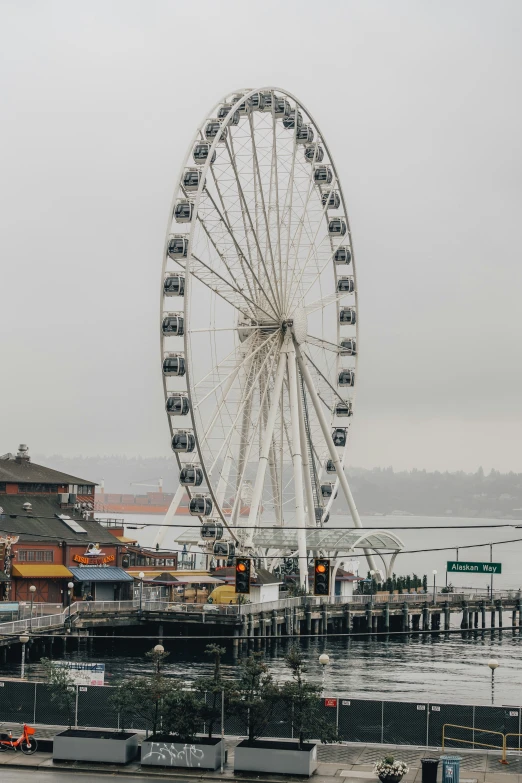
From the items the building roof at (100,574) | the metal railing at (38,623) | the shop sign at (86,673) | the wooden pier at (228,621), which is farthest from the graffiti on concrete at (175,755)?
the building roof at (100,574)

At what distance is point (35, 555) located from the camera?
91375 millimetres

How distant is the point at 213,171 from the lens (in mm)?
88188

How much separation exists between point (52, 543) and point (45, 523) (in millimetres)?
4145

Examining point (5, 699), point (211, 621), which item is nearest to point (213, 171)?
point (211, 621)

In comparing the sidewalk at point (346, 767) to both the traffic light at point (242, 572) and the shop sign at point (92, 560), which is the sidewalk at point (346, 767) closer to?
the traffic light at point (242, 572)

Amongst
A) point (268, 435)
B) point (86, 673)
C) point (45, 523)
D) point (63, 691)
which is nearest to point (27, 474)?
point (45, 523)

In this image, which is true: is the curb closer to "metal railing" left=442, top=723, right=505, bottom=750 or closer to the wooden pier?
"metal railing" left=442, top=723, right=505, bottom=750

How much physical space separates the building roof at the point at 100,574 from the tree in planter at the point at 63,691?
46.4 m

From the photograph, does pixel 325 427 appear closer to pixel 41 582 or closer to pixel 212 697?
pixel 41 582

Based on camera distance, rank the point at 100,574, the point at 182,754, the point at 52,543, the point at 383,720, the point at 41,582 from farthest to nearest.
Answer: the point at 100,574 → the point at 52,543 → the point at 41,582 → the point at 383,720 → the point at 182,754

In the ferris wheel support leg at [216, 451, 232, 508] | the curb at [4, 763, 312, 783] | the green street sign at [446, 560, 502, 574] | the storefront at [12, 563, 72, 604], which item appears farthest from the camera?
the ferris wheel support leg at [216, 451, 232, 508]

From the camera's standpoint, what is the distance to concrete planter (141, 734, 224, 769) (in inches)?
1571

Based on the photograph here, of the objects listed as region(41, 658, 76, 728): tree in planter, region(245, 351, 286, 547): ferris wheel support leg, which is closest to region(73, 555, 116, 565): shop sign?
region(245, 351, 286, 547): ferris wheel support leg

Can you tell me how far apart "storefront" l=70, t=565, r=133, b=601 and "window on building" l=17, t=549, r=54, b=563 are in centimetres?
199
